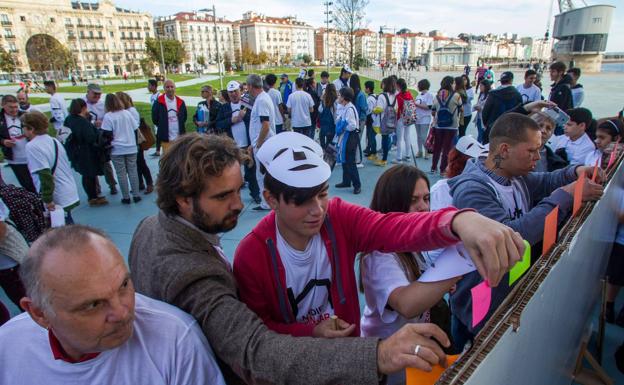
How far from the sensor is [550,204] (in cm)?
194

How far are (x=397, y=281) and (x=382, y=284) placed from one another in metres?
0.07

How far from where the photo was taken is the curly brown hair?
1302 millimetres

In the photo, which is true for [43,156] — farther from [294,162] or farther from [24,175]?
[294,162]

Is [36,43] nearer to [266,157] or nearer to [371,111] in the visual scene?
[371,111]

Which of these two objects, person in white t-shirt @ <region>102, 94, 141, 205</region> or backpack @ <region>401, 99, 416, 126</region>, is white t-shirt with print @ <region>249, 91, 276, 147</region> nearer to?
person in white t-shirt @ <region>102, 94, 141, 205</region>

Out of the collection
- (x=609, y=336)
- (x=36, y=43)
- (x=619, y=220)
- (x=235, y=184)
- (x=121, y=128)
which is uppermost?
(x=36, y=43)

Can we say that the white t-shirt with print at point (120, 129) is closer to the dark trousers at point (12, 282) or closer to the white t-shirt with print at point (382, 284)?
the dark trousers at point (12, 282)

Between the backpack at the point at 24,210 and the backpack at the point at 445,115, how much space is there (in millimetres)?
6610

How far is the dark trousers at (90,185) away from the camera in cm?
622

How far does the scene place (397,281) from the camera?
1.44 meters

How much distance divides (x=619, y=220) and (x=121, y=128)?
6623 mm

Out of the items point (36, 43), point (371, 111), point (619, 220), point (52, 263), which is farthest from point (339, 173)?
point (36, 43)

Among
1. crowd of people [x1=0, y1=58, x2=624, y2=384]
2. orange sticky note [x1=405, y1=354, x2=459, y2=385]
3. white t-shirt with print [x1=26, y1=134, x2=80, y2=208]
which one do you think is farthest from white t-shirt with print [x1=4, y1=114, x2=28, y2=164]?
orange sticky note [x1=405, y1=354, x2=459, y2=385]

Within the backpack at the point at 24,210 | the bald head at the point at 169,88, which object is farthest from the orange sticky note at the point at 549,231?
the bald head at the point at 169,88
